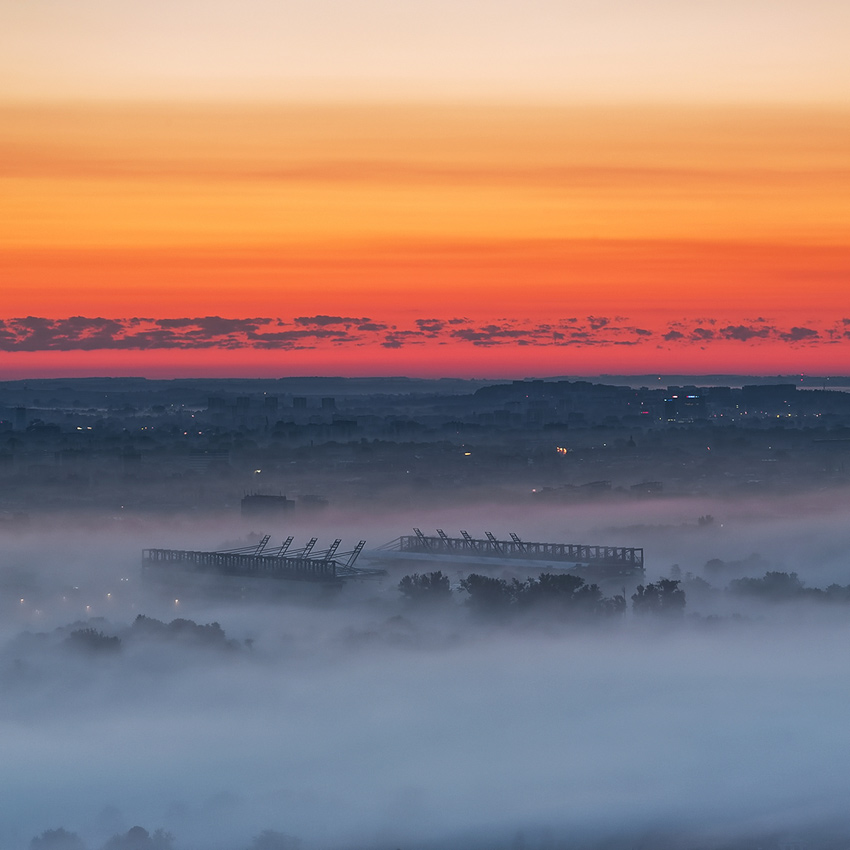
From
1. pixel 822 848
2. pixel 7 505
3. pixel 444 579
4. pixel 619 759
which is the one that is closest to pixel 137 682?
pixel 444 579

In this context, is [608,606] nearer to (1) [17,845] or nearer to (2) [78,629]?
(2) [78,629]

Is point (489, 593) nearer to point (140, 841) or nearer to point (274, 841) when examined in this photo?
point (274, 841)

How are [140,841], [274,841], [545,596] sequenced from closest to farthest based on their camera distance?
[140,841]
[274,841]
[545,596]

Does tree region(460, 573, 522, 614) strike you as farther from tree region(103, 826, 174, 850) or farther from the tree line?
tree region(103, 826, 174, 850)

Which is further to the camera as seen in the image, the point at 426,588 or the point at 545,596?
the point at 426,588

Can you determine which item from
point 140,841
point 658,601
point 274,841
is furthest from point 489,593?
point 140,841

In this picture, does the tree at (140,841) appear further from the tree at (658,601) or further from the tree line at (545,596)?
the tree at (658,601)
